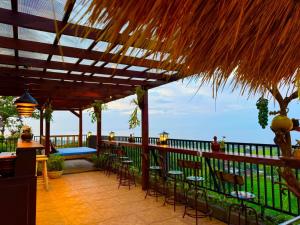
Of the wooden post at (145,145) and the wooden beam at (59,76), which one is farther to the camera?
the wooden post at (145,145)

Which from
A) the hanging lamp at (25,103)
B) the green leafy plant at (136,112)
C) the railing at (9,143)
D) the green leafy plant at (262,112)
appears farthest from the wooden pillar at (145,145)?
the railing at (9,143)

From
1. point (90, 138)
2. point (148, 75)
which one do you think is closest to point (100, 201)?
point (148, 75)

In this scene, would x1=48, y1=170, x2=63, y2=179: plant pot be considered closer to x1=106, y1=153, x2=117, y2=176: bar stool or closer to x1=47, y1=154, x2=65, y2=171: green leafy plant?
x1=47, y1=154, x2=65, y2=171: green leafy plant

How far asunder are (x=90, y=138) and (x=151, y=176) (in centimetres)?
631

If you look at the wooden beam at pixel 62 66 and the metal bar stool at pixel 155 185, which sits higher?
the wooden beam at pixel 62 66

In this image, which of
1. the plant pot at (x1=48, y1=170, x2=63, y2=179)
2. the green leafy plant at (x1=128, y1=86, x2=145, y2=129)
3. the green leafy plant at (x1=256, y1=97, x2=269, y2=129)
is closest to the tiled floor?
the plant pot at (x1=48, y1=170, x2=63, y2=179)

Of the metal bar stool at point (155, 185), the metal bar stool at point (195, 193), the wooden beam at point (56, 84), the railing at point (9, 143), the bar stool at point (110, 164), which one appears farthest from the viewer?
the railing at point (9, 143)

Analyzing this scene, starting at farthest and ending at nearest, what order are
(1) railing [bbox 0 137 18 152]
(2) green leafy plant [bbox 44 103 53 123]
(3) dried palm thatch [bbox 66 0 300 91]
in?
(1) railing [bbox 0 137 18 152] < (2) green leafy plant [bbox 44 103 53 123] < (3) dried palm thatch [bbox 66 0 300 91]

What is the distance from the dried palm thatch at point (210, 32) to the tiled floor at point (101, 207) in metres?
2.86

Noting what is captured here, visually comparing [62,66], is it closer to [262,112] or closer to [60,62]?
[60,62]

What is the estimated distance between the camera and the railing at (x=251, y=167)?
301cm

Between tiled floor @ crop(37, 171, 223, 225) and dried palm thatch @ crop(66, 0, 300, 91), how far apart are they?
2.86 meters

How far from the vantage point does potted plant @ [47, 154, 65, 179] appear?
6643mm

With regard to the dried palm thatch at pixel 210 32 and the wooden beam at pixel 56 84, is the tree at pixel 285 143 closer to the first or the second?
the dried palm thatch at pixel 210 32
